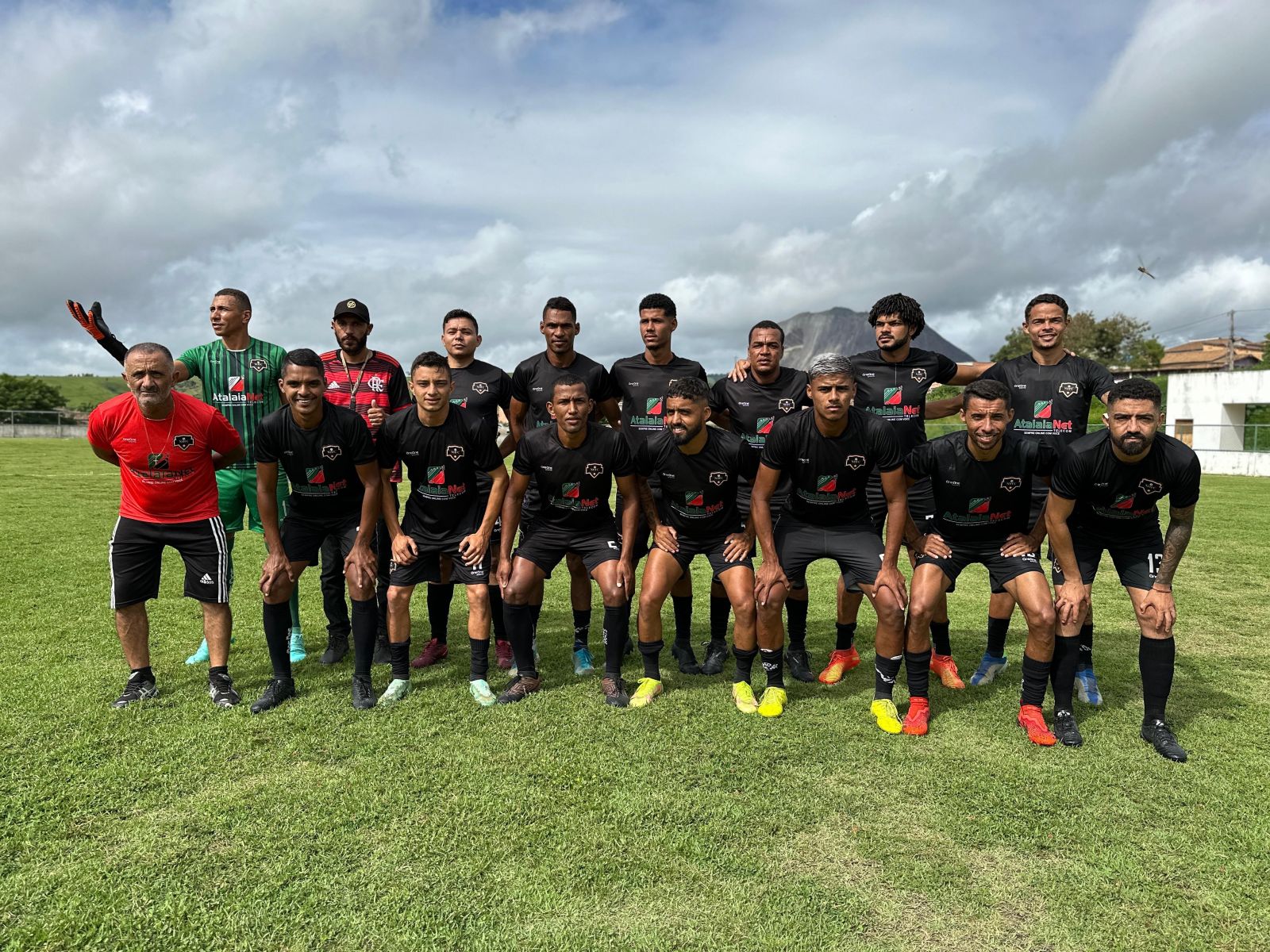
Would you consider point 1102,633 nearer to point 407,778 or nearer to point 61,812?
point 407,778

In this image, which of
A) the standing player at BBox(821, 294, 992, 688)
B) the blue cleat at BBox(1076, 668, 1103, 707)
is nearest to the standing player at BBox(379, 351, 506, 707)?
the standing player at BBox(821, 294, 992, 688)

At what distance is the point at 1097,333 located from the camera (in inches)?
2363

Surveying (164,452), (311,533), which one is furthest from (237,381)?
(311,533)

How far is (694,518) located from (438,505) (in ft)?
5.77

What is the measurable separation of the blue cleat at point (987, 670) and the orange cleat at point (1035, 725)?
69 cm

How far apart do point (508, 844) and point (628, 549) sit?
2345 mm

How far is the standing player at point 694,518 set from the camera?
16.4ft

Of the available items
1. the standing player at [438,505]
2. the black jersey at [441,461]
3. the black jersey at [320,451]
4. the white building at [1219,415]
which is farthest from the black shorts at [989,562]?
the white building at [1219,415]

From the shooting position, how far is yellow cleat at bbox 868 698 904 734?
4.52m

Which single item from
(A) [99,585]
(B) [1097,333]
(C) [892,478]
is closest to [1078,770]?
(C) [892,478]

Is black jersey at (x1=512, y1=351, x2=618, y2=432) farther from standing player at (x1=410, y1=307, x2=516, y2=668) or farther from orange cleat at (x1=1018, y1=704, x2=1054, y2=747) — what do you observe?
orange cleat at (x1=1018, y1=704, x2=1054, y2=747)

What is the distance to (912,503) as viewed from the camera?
5.57 meters

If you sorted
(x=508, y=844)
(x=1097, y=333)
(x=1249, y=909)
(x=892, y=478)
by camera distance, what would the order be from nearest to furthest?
(x=1249, y=909)
(x=508, y=844)
(x=892, y=478)
(x=1097, y=333)

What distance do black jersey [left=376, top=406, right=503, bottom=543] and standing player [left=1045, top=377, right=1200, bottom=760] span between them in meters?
3.68
